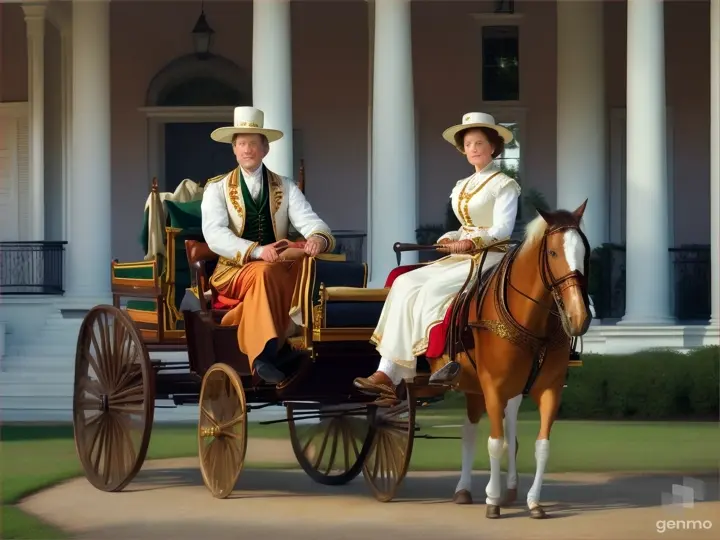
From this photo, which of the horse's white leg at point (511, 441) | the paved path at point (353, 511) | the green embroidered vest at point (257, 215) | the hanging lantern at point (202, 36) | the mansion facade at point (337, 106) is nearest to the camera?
the paved path at point (353, 511)

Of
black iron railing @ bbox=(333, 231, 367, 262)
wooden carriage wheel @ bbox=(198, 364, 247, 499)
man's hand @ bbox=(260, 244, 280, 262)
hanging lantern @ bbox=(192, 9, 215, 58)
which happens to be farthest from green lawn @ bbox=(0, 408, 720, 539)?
hanging lantern @ bbox=(192, 9, 215, 58)

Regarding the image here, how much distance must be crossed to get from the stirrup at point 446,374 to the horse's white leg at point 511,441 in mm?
694

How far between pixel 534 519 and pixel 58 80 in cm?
1757

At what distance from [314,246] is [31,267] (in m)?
14.6

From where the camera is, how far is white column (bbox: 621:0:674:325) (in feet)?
66.3

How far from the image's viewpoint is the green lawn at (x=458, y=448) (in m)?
11.8

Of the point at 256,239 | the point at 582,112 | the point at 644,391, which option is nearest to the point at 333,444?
the point at 256,239

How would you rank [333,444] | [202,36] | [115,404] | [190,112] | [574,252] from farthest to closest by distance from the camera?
1. [190,112]
2. [202,36]
3. [333,444]
4. [115,404]
5. [574,252]

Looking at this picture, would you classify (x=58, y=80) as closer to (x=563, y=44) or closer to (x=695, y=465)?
(x=563, y=44)

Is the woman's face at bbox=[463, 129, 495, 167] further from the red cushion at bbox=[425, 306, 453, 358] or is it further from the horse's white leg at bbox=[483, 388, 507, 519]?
the horse's white leg at bbox=[483, 388, 507, 519]

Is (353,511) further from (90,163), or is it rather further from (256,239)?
(90,163)

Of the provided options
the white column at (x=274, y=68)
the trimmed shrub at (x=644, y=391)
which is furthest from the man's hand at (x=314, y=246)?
the white column at (x=274, y=68)

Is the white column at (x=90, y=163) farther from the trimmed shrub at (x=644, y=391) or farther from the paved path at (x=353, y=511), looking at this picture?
the paved path at (x=353, y=511)
